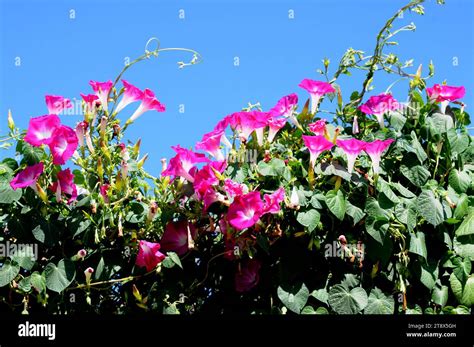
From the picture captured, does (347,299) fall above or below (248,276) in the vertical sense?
below

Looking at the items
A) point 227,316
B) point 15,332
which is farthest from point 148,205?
point 15,332

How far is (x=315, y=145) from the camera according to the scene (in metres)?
2.69

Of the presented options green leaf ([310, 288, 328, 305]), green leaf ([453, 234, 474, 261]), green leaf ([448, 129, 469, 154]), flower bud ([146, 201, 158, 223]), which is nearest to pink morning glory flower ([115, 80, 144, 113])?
flower bud ([146, 201, 158, 223])

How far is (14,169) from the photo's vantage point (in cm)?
282

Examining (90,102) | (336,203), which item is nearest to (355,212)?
(336,203)

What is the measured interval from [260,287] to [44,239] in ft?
2.89

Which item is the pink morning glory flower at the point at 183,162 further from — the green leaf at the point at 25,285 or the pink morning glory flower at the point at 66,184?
the green leaf at the point at 25,285

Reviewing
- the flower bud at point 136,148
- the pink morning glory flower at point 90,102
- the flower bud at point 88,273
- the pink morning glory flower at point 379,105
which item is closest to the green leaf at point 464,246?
the pink morning glory flower at point 379,105

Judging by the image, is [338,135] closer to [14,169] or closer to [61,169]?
[61,169]

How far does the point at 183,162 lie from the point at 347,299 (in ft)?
2.75

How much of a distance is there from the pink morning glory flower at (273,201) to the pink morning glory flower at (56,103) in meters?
0.93

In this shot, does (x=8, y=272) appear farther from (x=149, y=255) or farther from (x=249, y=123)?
(x=249, y=123)

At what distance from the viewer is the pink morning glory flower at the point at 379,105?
2969 mm

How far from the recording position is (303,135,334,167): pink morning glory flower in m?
2.67
